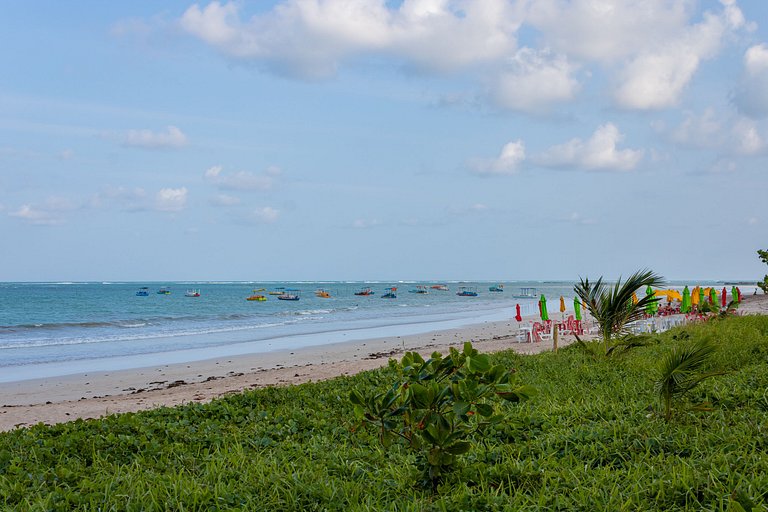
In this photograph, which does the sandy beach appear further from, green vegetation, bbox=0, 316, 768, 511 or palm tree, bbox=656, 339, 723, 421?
palm tree, bbox=656, 339, 723, 421

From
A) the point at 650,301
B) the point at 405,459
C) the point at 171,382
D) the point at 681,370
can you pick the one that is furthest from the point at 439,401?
the point at 171,382

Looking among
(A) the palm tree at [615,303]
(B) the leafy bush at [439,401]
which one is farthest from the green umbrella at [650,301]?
(B) the leafy bush at [439,401]

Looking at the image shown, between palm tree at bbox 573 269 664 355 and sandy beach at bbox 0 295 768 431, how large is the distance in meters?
5.24

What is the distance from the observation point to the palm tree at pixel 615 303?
Result: 9117mm

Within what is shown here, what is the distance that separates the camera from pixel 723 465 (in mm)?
3562

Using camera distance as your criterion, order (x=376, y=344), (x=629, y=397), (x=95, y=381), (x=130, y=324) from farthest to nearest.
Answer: (x=130, y=324) → (x=376, y=344) → (x=95, y=381) → (x=629, y=397)

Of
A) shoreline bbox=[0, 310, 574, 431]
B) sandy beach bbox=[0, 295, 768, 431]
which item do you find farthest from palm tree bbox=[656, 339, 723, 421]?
sandy beach bbox=[0, 295, 768, 431]

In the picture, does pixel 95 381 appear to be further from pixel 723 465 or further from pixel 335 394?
pixel 723 465

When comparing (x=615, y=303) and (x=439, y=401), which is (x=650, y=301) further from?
(x=439, y=401)

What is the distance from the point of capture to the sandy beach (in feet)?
33.5

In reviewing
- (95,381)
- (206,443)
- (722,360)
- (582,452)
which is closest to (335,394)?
(206,443)

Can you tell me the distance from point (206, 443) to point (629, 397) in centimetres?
411

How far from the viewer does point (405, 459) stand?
4316mm

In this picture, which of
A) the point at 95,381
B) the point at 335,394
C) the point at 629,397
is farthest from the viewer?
the point at 95,381
